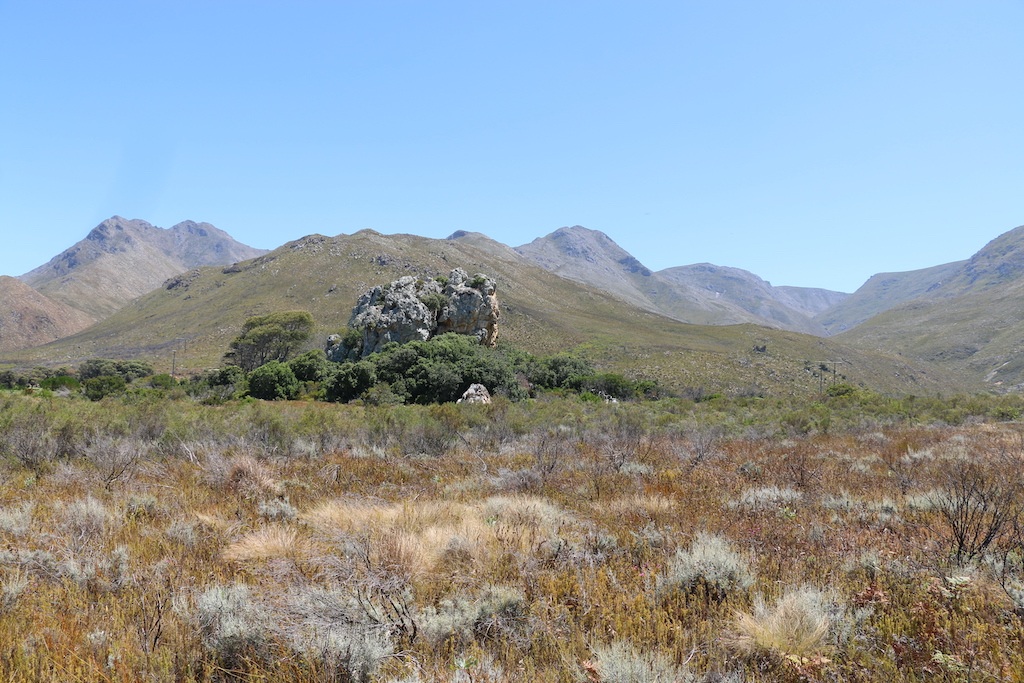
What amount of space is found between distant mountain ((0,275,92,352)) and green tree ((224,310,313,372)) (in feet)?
441

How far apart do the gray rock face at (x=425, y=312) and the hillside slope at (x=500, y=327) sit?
1888 centimetres

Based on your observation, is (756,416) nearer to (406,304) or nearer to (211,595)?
(211,595)

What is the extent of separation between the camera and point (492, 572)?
14.1 feet

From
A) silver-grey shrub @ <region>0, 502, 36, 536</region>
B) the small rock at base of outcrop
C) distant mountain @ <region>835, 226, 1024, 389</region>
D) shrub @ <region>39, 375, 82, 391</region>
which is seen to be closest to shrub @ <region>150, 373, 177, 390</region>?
shrub @ <region>39, 375, 82, 391</region>

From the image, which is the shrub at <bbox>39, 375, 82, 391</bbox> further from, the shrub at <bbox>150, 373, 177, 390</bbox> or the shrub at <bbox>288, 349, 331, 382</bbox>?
the shrub at <bbox>288, 349, 331, 382</bbox>

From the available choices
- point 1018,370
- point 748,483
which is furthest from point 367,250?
point 1018,370

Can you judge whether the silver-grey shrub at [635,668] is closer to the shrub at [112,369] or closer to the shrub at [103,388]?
the shrub at [103,388]

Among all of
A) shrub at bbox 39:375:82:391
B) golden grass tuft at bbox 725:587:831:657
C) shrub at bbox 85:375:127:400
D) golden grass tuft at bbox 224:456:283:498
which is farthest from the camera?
shrub at bbox 39:375:82:391

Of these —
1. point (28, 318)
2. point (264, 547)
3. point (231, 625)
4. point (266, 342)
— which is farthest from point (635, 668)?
point (28, 318)

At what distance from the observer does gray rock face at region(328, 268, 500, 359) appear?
3800cm

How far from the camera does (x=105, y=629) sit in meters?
3.25

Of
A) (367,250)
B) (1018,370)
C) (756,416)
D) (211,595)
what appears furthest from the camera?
A: (367,250)

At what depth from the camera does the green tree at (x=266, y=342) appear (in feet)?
171

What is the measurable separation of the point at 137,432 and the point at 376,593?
10.2m
